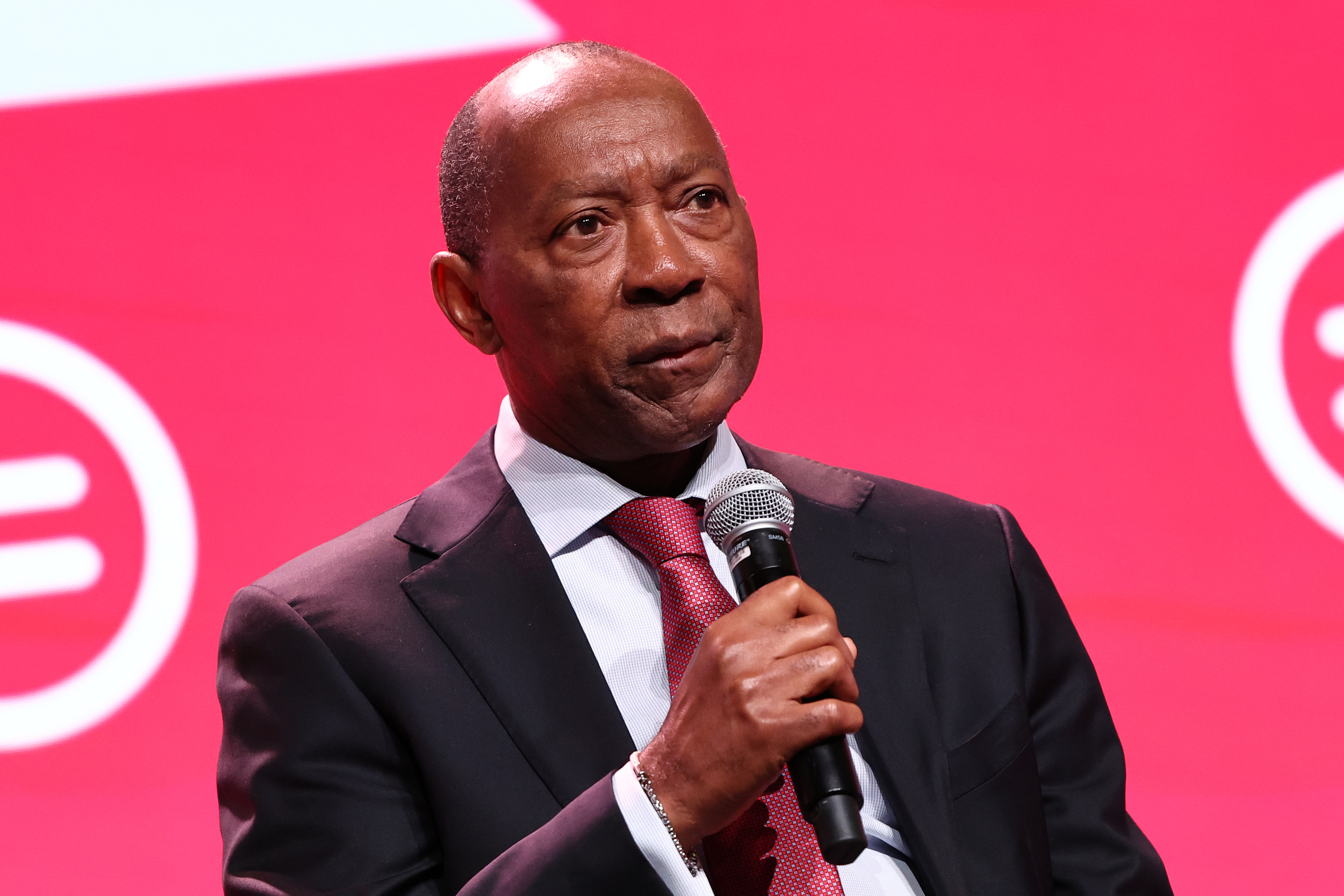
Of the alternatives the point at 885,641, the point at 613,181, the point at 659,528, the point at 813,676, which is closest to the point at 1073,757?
the point at 885,641

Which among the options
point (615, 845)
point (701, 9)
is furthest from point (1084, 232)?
point (615, 845)

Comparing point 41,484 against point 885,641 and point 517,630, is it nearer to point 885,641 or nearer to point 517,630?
point 517,630

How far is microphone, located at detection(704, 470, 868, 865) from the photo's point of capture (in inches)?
48.1

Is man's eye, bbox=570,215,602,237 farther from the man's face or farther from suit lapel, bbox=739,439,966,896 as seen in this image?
suit lapel, bbox=739,439,966,896

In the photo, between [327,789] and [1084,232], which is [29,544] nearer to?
[327,789]

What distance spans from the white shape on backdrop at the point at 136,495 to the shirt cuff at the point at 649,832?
1.34 meters

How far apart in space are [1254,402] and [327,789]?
1.96 metres

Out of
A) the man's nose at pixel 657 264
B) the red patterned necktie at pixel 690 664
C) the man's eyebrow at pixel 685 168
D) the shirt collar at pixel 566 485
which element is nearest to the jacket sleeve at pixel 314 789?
the red patterned necktie at pixel 690 664

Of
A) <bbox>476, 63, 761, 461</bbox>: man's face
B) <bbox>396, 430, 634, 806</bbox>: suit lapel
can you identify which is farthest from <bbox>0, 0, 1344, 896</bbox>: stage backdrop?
<bbox>476, 63, 761, 461</bbox>: man's face

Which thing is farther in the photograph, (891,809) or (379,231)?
(379,231)

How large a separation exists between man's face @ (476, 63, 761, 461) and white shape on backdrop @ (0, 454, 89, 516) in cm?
112

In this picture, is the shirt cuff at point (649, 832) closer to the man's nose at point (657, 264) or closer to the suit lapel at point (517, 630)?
the suit lapel at point (517, 630)

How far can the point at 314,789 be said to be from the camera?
171cm

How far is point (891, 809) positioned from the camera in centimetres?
178
